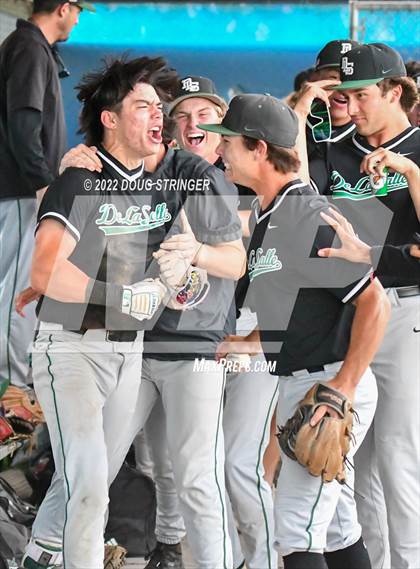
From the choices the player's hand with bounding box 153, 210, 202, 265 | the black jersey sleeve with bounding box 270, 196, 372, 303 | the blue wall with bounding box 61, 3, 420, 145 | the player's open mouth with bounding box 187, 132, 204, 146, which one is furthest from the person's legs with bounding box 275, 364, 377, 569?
the blue wall with bounding box 61, 3, 420, 145

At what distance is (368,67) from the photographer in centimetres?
406

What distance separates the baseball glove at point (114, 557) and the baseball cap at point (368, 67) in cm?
192

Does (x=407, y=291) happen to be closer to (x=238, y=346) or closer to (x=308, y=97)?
(x=238, y=346)

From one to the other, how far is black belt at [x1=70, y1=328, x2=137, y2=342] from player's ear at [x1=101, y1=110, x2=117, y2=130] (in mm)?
697

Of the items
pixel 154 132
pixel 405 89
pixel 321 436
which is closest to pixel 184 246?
pixel 154 132

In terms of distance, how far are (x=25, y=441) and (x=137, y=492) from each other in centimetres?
54

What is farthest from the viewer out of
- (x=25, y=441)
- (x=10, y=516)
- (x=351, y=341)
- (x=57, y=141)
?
(x=57, y=141)

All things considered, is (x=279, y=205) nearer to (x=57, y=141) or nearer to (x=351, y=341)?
(x=351, y=341)

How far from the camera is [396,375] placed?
3934mm

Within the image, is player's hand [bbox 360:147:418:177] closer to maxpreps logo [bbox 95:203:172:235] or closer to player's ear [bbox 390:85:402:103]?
player's ear [bbox 390:85:402:103]

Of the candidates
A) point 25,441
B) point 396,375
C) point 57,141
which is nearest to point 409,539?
point 396,375

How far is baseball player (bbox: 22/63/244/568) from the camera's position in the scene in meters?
3.78

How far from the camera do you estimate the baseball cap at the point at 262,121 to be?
3680 millimetres

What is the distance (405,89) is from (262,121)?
67cm
